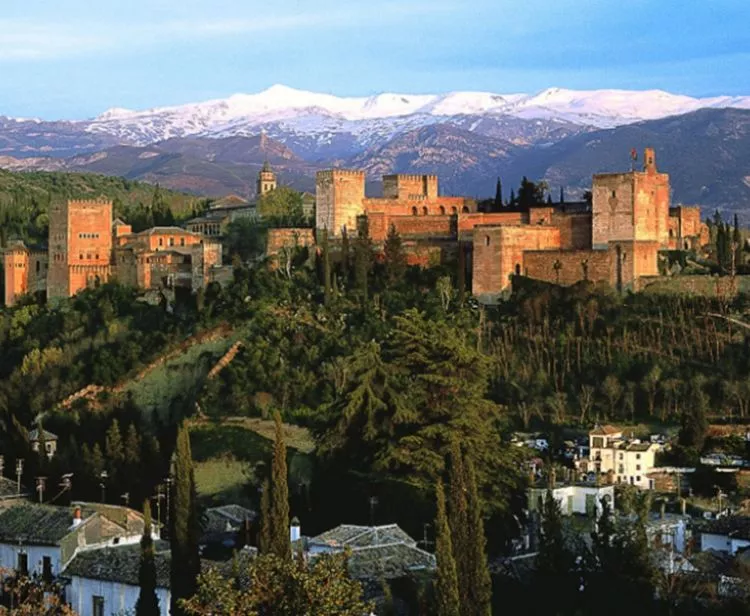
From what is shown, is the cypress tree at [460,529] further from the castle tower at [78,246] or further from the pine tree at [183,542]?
the castle tower at [78,246]

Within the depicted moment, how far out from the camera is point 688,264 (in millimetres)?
55656

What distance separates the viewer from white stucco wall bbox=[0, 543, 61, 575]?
107ft

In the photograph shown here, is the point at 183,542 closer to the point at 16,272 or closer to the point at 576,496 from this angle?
the point at 576,496

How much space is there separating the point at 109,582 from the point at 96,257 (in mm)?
33580

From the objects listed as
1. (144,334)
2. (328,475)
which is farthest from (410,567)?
(144,334)

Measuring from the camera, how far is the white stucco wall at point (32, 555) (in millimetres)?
32500

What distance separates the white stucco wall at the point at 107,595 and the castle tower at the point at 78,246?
31.5 metres

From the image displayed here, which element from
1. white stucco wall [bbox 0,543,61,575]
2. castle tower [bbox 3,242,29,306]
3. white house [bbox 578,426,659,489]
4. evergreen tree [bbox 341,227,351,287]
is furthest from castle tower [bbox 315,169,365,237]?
white stucco wall [bbox 0,543,61,575]

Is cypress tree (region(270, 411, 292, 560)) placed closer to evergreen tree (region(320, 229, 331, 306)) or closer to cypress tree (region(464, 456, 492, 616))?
cypress tree (region(464, 456, 492, 616))

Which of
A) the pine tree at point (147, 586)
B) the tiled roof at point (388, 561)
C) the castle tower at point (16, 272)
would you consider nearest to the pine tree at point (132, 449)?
the tiled roof at point (388, 561)

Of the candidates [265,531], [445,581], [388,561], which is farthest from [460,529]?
[388,561]

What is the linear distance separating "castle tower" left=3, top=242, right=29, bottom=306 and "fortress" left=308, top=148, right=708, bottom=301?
11151 mm

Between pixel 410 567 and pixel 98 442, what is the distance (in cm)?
1933

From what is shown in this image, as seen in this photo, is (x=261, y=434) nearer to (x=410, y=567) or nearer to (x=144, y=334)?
(x=144, y=334)
